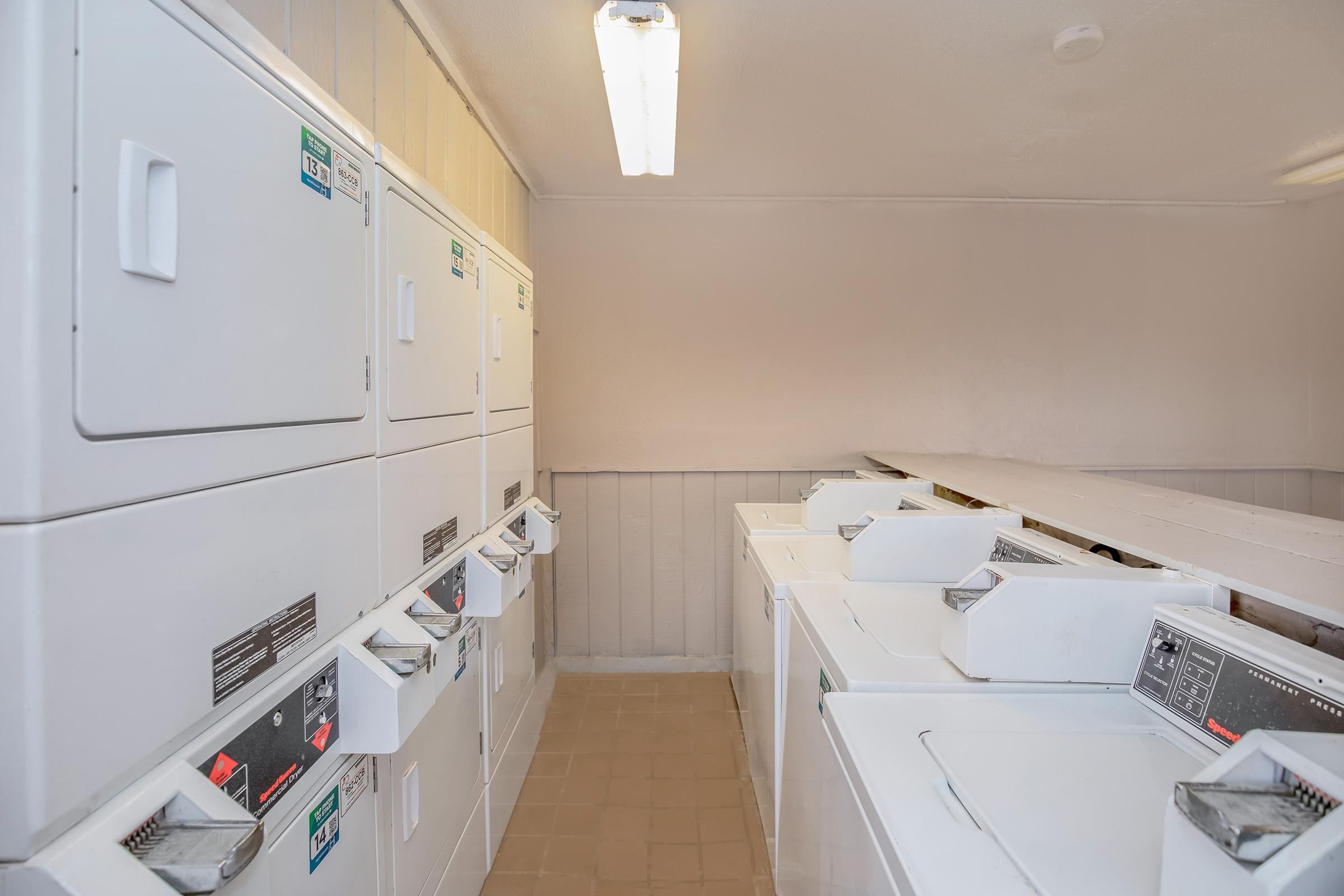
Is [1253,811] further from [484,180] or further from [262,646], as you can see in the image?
[484,180]

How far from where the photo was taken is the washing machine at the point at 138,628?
541 mm

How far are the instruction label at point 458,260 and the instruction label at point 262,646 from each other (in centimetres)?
96

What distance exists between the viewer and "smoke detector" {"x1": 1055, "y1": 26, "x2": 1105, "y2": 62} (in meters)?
2.00

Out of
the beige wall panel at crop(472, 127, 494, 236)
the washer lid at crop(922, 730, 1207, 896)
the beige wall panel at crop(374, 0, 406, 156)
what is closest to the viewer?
the washer lid at crop(922, 730, 1207, 896)

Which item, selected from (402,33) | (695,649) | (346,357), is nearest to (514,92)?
(402,33)

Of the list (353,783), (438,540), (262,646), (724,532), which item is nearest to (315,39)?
(438,540)

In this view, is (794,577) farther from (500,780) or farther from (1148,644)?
(500,780)

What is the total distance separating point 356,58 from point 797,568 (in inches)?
73.5

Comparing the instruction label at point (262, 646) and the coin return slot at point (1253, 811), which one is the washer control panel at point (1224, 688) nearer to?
the coin return slot at point (1253, 811)

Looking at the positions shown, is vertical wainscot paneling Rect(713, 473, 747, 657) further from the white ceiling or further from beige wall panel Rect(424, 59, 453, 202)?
beige wall panel Rect(424, 59, 453, 202)

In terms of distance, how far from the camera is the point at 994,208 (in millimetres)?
3729

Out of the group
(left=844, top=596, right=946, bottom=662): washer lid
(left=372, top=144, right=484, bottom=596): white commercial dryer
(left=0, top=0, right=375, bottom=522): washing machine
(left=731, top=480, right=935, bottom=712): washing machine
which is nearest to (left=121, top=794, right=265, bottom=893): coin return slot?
(left=0, top=0, right=375, bottom=522): washing machine

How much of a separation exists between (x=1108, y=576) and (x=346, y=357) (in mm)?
1447

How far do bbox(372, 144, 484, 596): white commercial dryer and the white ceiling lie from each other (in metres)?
0.91
